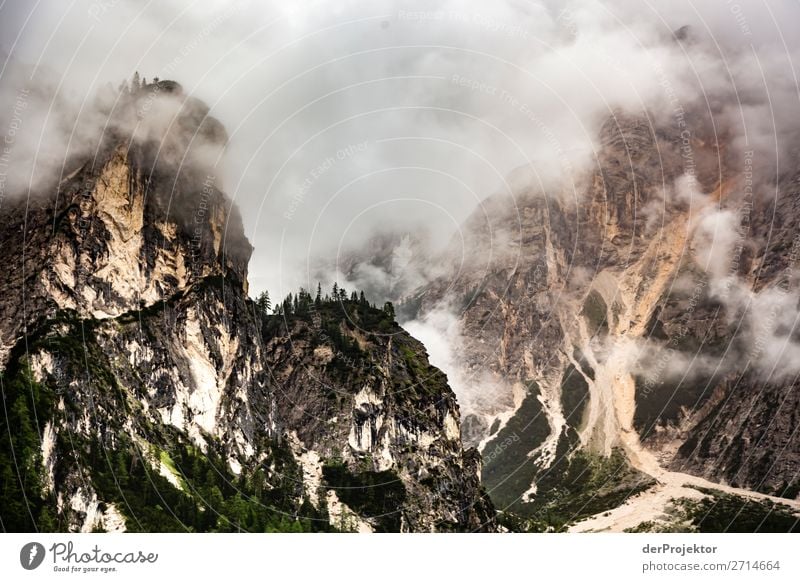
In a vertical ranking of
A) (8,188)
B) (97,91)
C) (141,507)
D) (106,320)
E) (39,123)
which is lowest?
(141,507)

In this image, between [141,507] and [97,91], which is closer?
[141,507]

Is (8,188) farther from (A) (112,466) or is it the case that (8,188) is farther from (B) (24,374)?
(A) (112,466)

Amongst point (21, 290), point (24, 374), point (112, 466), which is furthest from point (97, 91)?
point (112, 466)

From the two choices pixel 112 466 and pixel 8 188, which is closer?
Answer: pixel 112 466
